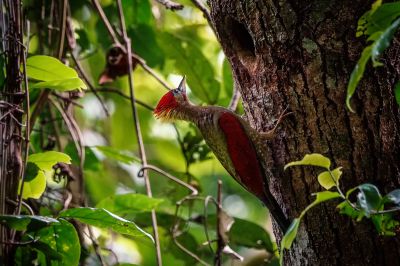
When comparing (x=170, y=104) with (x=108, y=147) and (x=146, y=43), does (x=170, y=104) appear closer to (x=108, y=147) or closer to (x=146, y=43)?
(x=108, y=147)

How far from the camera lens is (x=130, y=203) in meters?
2.85

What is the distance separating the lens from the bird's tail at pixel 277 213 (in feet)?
7.48

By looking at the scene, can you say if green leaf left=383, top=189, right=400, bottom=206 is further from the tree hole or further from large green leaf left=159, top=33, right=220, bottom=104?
large green leaf left=159, top=33, right=220, bottom=104

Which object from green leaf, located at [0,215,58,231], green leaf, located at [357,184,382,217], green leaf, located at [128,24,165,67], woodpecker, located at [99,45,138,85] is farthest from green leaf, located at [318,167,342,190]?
green leaf, located at [128,24,165,67]

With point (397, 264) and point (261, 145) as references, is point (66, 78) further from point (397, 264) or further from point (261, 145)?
point (397, 264)

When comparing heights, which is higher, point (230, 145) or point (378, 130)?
point (378, 130)

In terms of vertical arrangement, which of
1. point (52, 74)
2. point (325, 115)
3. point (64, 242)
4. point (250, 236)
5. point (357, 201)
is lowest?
point (250, 236)

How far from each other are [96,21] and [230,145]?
5.33 ft

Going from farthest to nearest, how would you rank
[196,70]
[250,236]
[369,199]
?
[196,70]
[250,236]
[369,199]

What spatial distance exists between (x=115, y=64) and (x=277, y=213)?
1.71 metres

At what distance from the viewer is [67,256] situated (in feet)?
7.79

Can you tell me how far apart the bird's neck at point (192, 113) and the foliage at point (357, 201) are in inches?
48.5

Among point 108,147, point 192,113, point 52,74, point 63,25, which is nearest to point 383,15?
point 52,74

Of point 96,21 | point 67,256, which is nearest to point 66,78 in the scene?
point 67,256
